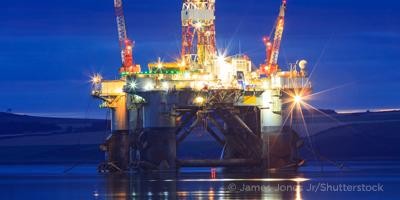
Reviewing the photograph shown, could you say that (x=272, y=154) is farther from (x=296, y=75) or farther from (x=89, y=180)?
(x=89, y=180)

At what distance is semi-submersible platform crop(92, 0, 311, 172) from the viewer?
15488 centimetres

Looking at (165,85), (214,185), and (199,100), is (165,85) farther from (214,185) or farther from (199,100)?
(214,185)

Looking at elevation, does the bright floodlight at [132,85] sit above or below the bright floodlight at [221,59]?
below

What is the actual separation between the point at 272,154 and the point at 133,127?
530 inches

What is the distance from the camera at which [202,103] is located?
155 meters

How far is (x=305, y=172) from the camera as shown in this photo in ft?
520

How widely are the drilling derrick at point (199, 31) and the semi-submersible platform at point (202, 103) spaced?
9 centimetres

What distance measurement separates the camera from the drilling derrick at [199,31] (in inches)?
6220

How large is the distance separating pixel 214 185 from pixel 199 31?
29772mm

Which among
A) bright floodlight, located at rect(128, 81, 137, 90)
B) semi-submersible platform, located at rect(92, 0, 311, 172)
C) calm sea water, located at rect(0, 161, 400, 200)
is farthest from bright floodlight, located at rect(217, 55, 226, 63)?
calm sea water, located at rect(0, 161, 400, 200)

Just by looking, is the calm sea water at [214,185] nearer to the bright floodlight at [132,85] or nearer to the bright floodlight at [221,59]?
the bright floodlight at [132,85]
